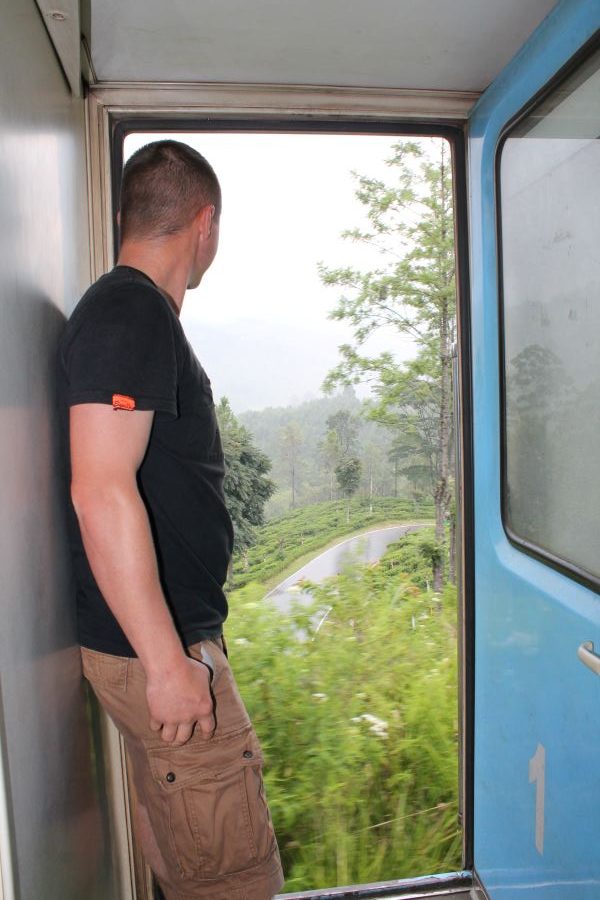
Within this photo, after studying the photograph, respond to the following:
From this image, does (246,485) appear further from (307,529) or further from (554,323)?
(554,323)

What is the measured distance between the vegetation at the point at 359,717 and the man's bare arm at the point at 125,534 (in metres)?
1.14

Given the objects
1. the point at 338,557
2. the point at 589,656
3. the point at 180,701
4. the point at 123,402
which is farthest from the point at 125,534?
the point at 338,557

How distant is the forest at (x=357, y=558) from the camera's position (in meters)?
2.38

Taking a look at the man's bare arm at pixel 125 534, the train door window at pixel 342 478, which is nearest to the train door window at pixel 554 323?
the train door window at pixel 342 478

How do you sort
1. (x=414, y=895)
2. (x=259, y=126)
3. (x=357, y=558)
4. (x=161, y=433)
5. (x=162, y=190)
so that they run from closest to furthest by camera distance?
1. (x=161, y=433)
2. (x=162, y=190)
3. (x=259, y=126)
4. (x=414, y=895)
5. (x=357, y=558)

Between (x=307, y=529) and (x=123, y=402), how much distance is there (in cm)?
129

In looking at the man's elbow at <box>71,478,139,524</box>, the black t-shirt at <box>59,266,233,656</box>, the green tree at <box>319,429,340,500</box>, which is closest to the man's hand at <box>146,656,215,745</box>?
the black t-shirt at <box>59,266,233,656</box>

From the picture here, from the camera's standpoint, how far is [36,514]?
122 cm

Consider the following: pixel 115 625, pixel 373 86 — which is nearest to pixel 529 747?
pixel 115 625

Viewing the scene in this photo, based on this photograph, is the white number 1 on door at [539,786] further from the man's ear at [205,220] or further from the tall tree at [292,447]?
the man's ear at [205,220]

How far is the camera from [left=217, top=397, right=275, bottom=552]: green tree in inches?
93.4

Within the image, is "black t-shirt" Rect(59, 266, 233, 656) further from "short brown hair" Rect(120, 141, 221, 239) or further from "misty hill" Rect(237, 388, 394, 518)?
"misty hill" Rect(237, 388, 394, 518)

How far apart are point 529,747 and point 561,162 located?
1451mm

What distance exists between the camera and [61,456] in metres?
1.51
